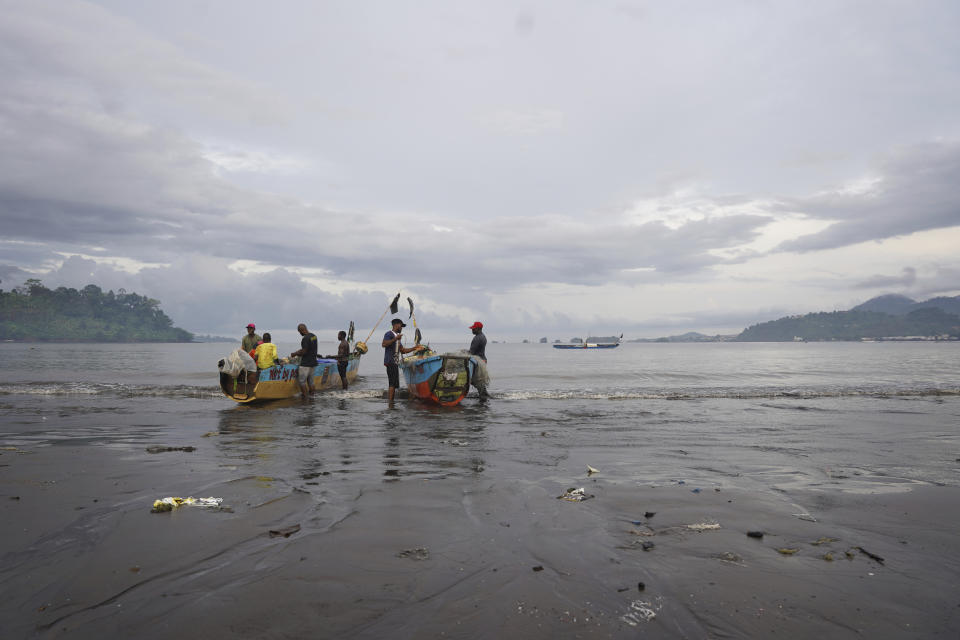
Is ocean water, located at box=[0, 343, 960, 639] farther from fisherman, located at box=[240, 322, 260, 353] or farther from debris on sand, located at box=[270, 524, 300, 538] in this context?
fisherman, located at box=[240, 322, 260, 353]

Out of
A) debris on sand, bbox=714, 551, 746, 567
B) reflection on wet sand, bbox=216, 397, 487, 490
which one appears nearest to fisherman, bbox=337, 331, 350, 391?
reflection on wet sand, bbox=216, 397, 487, 490

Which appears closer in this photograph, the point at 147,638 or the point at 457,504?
the point at 147,638

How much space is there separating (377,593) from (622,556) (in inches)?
85.7

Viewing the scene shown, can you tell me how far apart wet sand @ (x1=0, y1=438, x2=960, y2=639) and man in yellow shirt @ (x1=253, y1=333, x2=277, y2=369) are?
9620 millimetres

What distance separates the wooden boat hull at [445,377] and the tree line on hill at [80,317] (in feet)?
595

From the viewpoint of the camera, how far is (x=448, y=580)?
3875mm

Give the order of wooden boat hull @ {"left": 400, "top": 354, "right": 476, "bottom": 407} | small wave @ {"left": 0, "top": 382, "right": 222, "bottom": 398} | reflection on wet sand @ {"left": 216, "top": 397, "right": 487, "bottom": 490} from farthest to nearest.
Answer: small wave @ {"left": 0, "top": 382, "right": 222, "bottom": 398} → wooden boat hull @ {"left": 400, "top": 354, "right": 476, "bottom": 407} → reflection on wet sand @ {"left": 216, "top": 397, "right": 487, "bottom": 490}

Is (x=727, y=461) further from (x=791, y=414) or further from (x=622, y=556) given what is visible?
(x=791, y=414)

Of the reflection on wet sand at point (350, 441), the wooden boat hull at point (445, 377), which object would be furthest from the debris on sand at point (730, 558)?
the wooden boat hull at point (445, 377)

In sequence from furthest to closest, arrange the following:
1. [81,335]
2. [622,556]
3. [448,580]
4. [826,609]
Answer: [81,335] < [622,556] < [448,580] < [826,609]

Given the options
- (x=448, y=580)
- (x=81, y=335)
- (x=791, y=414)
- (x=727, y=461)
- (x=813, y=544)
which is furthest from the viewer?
(x=81, y=335)

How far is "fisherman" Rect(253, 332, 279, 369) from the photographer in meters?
16.3

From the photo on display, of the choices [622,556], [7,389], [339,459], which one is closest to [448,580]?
[622,556]

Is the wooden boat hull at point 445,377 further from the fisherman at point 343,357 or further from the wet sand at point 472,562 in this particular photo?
the wet sand at point 472,562
